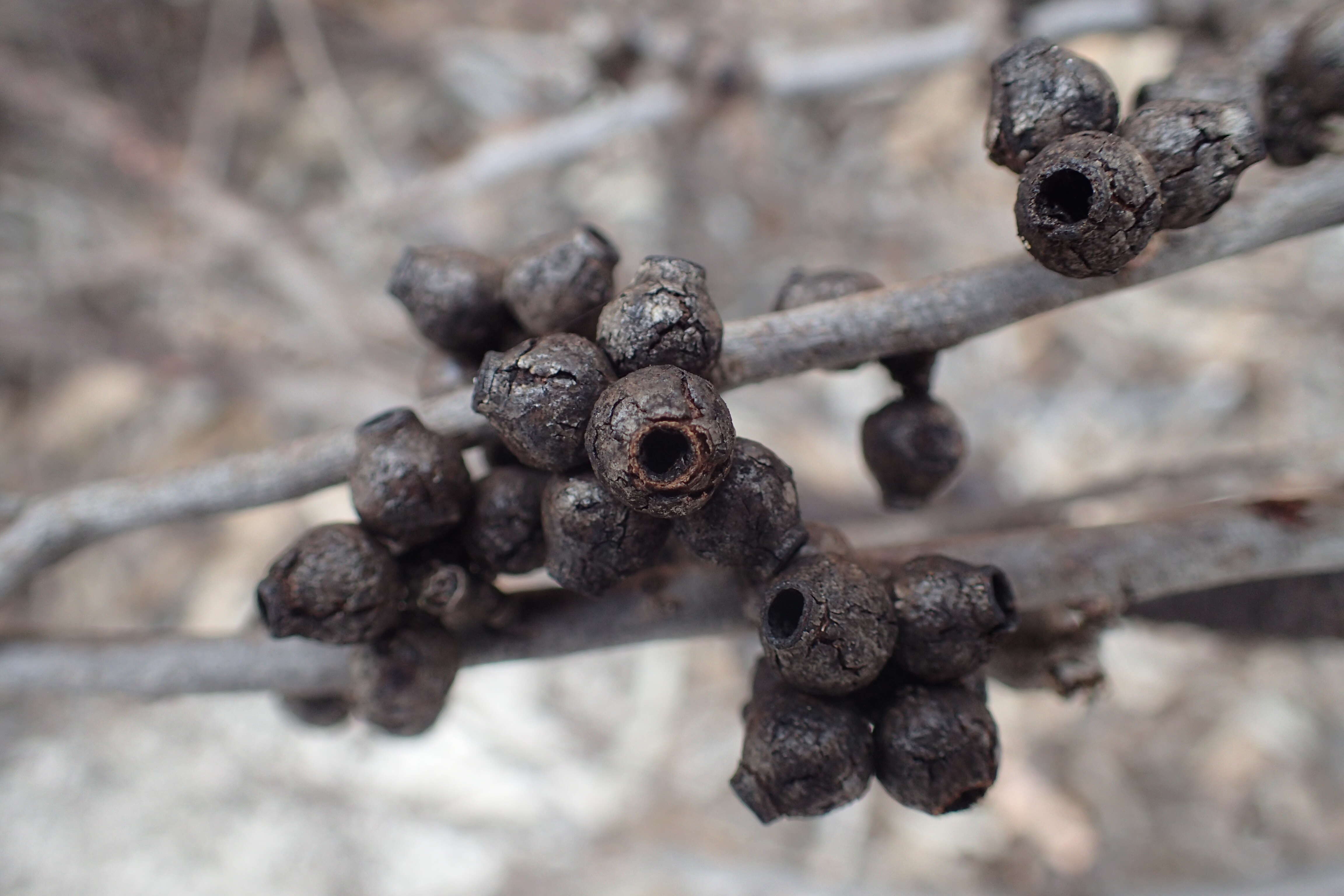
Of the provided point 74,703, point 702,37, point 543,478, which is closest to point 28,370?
point 74,703

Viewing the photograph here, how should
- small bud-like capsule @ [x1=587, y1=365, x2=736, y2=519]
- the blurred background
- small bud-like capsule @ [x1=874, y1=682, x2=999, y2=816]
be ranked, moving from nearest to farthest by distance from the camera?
small bud-like capsule @ [x1=587, y1=365, x2=736, y2=519] → small bud-like capsule @ [x1=874, y1=682, x2=999, y2=816] → the blurred background

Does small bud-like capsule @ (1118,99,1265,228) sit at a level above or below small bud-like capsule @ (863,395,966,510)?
above

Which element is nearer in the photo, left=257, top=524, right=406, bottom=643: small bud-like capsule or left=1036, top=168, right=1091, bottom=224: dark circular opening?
left=1036, top=168, right=1091, bottom=224: dark circular opening

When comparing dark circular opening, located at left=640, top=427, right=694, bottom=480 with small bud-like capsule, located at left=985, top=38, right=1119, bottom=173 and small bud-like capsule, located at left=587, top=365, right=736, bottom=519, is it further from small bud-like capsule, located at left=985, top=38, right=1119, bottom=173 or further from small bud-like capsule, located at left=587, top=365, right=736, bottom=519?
small bud-like capsule, located at left=985, top=38, right=1119, bottom=173

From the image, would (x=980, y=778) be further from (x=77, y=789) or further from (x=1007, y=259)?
(x=77, y=789)

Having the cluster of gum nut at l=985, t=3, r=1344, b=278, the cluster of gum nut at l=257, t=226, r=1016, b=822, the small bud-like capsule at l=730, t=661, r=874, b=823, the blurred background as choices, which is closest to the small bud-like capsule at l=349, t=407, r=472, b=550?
the cluster of gum nut at l=257, t=226, r=1016, b=822

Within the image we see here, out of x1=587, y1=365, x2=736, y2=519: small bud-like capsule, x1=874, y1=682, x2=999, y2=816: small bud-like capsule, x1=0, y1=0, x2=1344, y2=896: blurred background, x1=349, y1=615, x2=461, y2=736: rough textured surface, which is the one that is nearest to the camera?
x1=587, y1=365, x2=736, y2=519: small bud-like capsule

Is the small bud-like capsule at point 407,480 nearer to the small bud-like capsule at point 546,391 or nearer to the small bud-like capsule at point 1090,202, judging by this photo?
the small bud-like capsule at point 546,391

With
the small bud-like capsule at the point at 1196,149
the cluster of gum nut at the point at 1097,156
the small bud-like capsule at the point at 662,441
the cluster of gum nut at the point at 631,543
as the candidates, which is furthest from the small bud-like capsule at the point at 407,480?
the small bud-like capsule at the point at 1196,149
